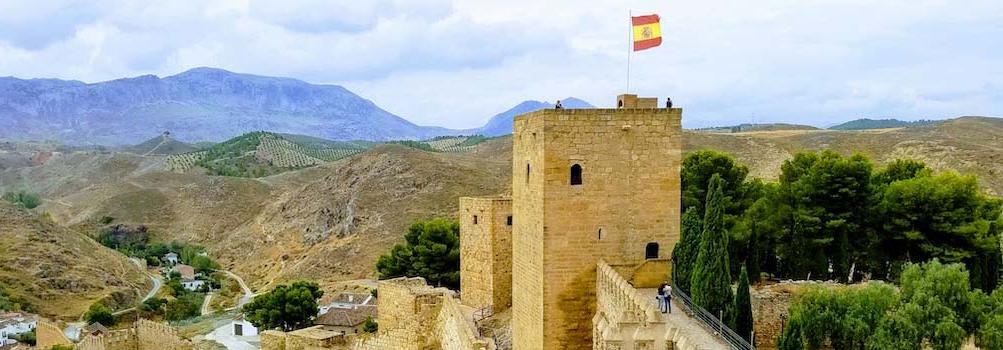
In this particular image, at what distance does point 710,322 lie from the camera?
423 inches

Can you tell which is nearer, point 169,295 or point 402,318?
point 402,318

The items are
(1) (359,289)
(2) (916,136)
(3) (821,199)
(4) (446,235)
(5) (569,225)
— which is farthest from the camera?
(2) (916,136)

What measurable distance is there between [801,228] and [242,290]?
128ft

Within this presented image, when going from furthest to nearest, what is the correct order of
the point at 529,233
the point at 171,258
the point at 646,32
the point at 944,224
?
the point at 171,258
the point at 944,224
the point at 646,32
the point at 529,233

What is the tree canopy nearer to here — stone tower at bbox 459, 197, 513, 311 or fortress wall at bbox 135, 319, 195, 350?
stone tower at bbox 459, 197, 513, 311

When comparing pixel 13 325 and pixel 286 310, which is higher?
pixel 286 310

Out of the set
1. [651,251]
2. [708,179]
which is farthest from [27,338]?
[651,251]

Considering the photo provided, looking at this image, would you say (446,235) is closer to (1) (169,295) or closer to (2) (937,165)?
(1) (169,295)

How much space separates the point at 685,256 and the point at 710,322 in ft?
4.88

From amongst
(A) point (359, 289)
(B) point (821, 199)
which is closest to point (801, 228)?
(B) point (821, 199)

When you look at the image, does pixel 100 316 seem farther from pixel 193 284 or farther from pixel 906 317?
pixel 906 317

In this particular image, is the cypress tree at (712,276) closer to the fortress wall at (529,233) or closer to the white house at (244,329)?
the fortress wall at (529,233)

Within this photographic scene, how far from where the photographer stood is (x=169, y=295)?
4791 centimetres

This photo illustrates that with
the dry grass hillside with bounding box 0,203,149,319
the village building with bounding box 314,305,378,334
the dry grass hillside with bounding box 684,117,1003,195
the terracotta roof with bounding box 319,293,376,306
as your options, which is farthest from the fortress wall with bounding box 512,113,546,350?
the dry grass hillside with bounding box 0,203,149,319
